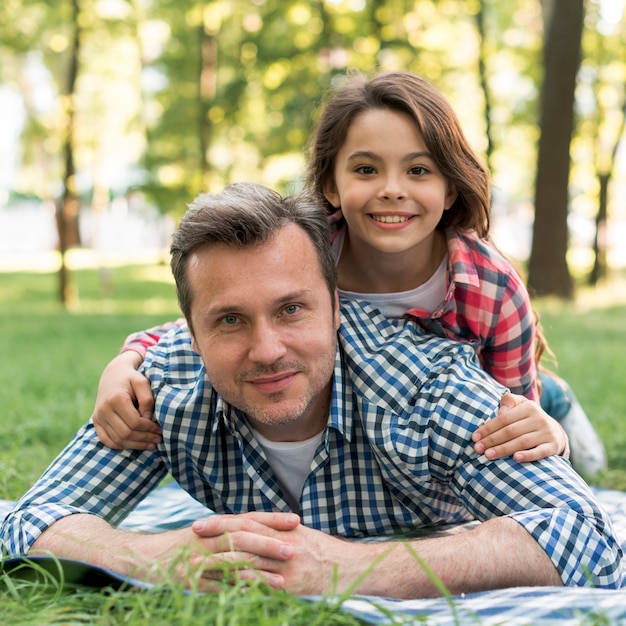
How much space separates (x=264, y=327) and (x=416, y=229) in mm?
1059

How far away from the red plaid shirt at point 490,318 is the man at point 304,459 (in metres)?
0.28

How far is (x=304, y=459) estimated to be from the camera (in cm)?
296

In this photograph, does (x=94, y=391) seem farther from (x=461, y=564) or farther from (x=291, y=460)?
(x=461, y=564)

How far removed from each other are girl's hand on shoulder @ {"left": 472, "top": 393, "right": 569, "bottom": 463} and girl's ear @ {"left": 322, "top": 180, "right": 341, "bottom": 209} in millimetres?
1456

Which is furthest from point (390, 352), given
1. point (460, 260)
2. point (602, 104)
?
point (602, 104)

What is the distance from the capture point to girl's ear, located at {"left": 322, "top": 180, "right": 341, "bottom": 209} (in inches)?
A: 148

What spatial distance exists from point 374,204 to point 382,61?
33.2ft

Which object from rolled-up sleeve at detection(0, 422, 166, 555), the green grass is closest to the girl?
rolled-up sleeve at detection(0, 422, 166, 555)

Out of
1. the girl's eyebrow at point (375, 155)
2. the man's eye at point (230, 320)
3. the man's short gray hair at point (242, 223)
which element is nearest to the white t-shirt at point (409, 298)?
the girl's eyebrow at point (375, 155)

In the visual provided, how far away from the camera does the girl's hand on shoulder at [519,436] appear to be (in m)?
2.54

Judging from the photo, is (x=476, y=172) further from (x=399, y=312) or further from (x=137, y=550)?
(x=137, y=550)

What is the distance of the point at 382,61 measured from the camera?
12.9 metres

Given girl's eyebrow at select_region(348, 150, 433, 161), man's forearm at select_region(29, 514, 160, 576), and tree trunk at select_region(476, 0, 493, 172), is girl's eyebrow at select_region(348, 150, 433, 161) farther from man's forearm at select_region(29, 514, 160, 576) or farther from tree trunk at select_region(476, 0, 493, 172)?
tree trunk at select_region(476, 0, 493, 172)

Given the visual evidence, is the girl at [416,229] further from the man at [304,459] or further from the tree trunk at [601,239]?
the tree trunk at [601,239]
